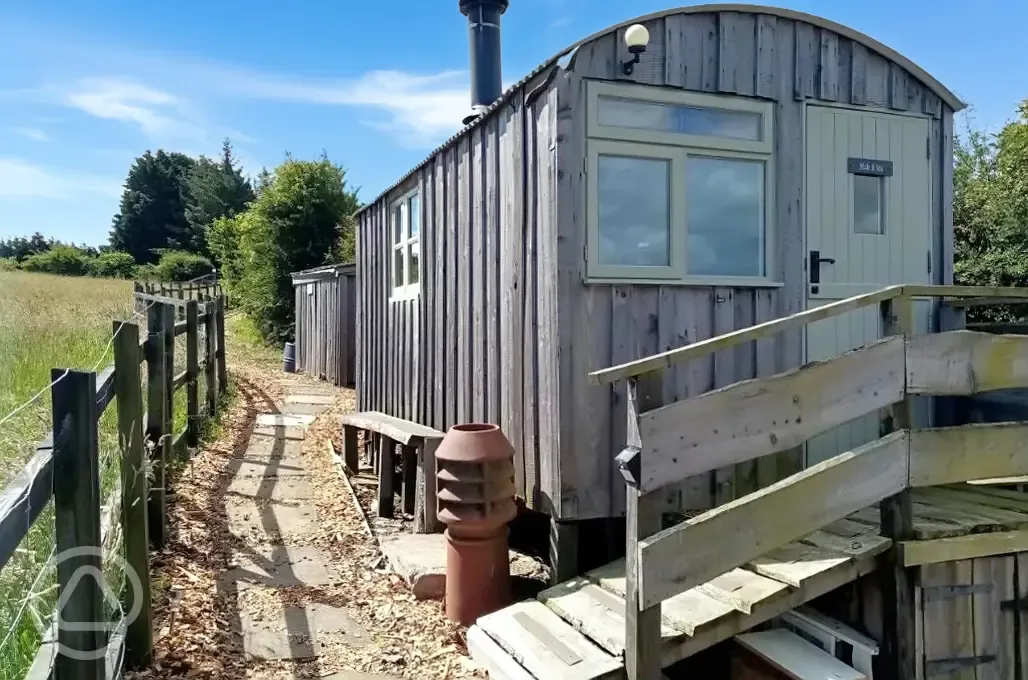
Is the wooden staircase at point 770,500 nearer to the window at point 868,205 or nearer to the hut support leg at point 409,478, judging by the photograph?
the window at point 868,205

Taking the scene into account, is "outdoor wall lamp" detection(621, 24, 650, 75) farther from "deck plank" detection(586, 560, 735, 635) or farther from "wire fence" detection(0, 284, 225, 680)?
"wire fence" detection(0, 284, 225, 680)

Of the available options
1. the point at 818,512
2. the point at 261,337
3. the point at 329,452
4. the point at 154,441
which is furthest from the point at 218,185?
the point at 818,512

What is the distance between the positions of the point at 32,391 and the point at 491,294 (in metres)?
2.80

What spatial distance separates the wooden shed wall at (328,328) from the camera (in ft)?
46.2

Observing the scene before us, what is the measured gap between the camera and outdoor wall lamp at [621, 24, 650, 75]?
13.1ft

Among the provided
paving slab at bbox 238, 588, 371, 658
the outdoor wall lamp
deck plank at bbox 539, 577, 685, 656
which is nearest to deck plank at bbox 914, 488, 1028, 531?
deck plank at bbox 539, 577, 685, 656

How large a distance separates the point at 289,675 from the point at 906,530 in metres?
2.84

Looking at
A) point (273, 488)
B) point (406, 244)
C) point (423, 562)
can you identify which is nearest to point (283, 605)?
point (423, 562)

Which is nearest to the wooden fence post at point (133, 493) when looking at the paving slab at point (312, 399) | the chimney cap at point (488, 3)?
the chimney cap at point (488, 3)

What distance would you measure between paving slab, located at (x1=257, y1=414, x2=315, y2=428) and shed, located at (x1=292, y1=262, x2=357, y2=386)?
2.82m

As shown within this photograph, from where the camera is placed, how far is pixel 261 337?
21.1 meters

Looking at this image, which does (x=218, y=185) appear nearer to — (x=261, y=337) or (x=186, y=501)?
(x=261, y=337)

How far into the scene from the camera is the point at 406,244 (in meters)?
7.23

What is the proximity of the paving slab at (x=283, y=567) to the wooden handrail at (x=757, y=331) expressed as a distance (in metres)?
2.44
